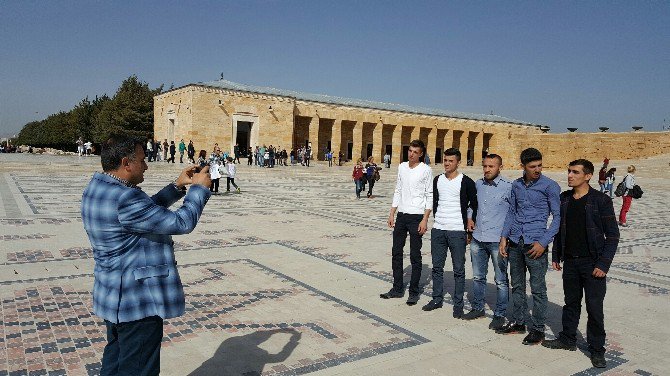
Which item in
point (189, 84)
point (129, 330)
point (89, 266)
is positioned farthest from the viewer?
point (189, 84)

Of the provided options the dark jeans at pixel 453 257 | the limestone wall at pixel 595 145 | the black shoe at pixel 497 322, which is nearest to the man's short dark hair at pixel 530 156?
the dark jeans at pixel 453 257

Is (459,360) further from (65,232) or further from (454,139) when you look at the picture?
(454,139)

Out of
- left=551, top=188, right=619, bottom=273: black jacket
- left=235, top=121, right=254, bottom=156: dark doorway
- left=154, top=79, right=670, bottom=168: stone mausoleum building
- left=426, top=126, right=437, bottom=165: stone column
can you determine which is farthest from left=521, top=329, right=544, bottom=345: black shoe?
left=426, top=126, right=437, bottom=165: stone column

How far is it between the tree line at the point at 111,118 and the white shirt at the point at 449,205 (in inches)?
1628

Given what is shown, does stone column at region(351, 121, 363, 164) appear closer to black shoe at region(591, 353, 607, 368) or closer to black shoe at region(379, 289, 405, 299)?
black shoe at region(379, 289, 405, 299)

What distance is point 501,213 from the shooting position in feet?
16.6

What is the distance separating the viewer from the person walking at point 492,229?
16.5 feet

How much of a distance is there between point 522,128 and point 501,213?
179ft

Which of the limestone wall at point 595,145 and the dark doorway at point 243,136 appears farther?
the limestone wall at point 595,145

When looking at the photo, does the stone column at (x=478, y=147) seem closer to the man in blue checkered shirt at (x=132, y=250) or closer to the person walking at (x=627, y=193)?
the person walking at (x=627, y=193)

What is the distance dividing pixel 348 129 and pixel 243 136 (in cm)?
1065

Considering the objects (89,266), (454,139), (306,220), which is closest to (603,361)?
(89,266)

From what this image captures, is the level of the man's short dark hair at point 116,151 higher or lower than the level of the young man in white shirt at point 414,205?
higher

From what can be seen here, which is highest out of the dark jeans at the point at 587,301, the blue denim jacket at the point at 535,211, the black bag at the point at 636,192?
the blue denim jacket at the point at 535,211
